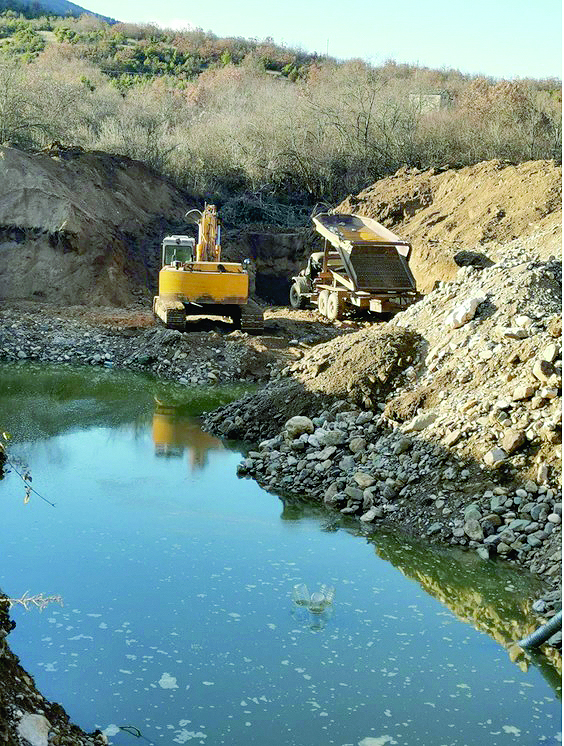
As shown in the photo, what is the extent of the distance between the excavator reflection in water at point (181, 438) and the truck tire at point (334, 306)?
20.5 feet

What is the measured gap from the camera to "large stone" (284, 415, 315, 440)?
11.4 meters

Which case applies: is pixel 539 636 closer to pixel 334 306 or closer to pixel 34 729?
pixel 34 729

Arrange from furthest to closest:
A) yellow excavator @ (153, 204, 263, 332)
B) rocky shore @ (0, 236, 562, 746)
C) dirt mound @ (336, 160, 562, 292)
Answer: dirt mound @ (336, 160, 562, 292), yellow excavator @ (153, 204, 263, 332), rocky shore @ (0, 236, 562, 746)

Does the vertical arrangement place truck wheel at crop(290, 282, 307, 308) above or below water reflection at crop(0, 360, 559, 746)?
above

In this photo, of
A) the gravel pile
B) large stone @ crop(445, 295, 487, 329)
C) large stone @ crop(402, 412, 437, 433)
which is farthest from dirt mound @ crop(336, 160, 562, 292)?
large stone @ crop(402, 412, 437, 433)

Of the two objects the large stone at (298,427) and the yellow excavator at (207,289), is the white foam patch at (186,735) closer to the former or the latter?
the large stone at (298,427)

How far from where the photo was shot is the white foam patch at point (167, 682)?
6.46m

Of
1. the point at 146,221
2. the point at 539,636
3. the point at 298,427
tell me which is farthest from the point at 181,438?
the point at 146,221

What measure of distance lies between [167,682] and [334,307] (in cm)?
1442

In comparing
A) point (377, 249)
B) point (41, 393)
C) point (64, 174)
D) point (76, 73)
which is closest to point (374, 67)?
point (76, 73)

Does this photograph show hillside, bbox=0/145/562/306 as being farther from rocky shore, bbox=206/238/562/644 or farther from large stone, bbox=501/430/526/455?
large stone, bbox=501/430/526/455

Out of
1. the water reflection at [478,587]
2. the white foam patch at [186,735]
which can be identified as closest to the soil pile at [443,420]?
the water reflection at [478,587]

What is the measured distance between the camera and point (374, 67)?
58.8m

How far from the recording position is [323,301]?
2123 centimetres
